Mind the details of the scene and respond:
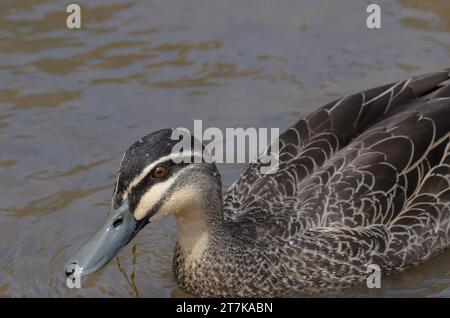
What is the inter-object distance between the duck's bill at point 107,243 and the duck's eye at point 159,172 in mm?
325

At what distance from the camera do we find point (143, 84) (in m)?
13.0

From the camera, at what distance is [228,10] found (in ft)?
46.5

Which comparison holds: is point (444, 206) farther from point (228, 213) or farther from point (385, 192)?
point (228, 213)

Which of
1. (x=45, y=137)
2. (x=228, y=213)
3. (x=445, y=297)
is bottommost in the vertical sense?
(x=445, y=297)

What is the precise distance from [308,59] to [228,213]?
346 centimetres

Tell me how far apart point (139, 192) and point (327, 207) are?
192cm

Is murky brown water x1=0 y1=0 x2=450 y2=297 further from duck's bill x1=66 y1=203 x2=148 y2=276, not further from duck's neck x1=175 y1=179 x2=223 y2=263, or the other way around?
duck's bill x1=66 y1=203 x2=148 y2=276

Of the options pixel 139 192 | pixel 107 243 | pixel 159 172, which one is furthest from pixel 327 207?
pixel 107 243

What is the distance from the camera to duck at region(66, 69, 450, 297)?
9.87 m

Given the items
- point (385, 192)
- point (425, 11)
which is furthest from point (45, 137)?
point (425, 11)

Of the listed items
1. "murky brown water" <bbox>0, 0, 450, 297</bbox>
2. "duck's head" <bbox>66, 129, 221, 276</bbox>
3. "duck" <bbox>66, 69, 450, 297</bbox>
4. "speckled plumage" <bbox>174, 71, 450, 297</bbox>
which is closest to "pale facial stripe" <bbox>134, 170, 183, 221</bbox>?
"duck's head" <bbox>66, 129, 221, 276</bbox>

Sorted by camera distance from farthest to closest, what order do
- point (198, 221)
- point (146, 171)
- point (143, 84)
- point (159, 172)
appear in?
point (143, 84), point (198, 221), point (159, 172), point (146, 171)

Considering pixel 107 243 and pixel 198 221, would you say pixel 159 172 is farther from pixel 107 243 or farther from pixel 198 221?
pixel 198 221

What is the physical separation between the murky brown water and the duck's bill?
4.01 feet
